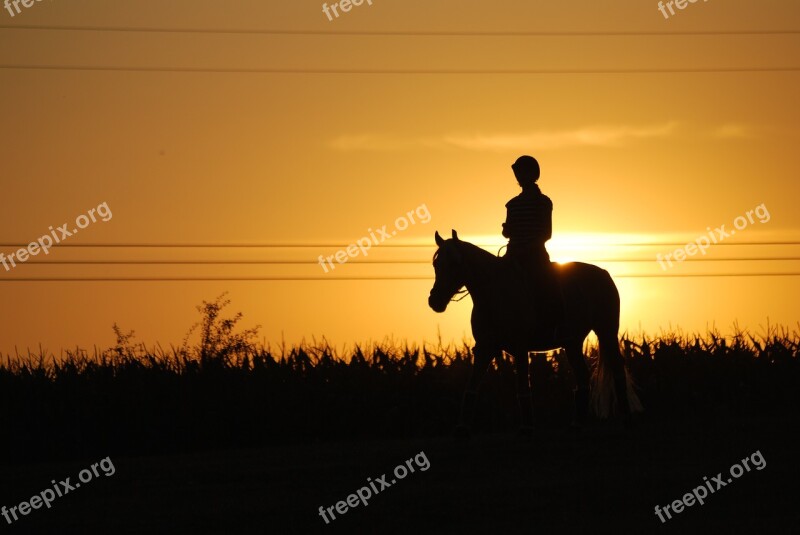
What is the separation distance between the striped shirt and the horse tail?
6.20 feet

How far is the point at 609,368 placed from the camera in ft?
55.2

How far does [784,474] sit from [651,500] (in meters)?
1.80

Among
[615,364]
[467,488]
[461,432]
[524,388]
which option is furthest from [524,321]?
[467,488]

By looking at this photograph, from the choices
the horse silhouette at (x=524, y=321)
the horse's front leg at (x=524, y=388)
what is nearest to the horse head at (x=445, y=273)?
the horse silhouette at (x=524, y=321)

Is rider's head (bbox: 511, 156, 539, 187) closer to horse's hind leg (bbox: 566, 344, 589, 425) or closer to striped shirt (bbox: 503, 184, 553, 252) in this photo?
striped shirt (bbox: 503, 184, 553, 252)

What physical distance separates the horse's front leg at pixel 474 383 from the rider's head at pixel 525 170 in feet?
6.65

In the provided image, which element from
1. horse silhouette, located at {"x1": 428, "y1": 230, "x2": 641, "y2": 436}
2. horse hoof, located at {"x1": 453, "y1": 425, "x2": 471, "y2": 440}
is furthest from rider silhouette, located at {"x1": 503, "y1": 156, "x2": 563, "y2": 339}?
horse hoof, located at {"x1": 453, "y1": 425, "x2": 471, "y2": 440}

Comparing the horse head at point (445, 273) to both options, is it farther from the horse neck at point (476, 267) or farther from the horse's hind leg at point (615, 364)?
the horse's hind leg at point (615, 364)

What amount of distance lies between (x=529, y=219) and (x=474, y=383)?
2003 mm

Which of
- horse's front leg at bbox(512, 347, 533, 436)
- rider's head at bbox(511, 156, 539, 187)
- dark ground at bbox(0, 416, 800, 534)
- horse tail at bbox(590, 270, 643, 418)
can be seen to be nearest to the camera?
dark ground at bbox(0, 416, 800, 534)

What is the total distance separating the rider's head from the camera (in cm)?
1505

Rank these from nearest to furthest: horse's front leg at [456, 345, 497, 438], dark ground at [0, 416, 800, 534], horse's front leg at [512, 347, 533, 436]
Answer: dark ground at [0, 416, 800, 534], horse's front leg at [456, 345, 497, 438], horse's front leg at [512, 347, 533, 436]

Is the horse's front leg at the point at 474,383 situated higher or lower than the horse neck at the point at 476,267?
lower

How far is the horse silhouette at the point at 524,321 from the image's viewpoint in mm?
14492
